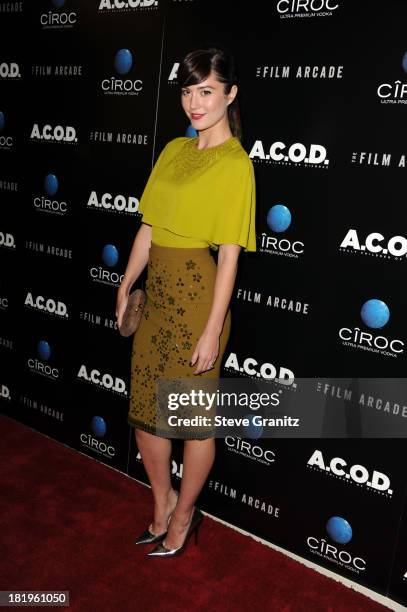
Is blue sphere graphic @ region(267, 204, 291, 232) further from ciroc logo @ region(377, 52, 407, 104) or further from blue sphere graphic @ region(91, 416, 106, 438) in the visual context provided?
blue sphere graphic @ region(91, 416, 106, 438)

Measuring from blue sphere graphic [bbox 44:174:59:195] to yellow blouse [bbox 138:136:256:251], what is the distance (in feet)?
3.16

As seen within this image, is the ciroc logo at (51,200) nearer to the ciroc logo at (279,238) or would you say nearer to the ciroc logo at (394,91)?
the ciroc logo at (279,238)

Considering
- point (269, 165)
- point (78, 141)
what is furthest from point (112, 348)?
point (269, 165)

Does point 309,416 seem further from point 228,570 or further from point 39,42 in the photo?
point 39,42

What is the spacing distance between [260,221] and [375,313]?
1.80 feet

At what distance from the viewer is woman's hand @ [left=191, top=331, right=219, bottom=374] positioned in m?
1.98

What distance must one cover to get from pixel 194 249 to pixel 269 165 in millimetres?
444

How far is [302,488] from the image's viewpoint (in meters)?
2.34

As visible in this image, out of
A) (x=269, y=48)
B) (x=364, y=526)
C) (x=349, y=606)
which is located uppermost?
(x=269, y=48)

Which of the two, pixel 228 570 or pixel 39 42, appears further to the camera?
pixel 39 42

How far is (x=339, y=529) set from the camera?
2273mm

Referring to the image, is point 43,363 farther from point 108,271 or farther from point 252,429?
point 252,429

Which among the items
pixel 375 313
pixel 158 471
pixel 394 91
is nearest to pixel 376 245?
pixel 375 313

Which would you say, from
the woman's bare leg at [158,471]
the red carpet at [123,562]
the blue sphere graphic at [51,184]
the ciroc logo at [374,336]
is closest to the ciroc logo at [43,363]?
the red carpet at [123,562]
